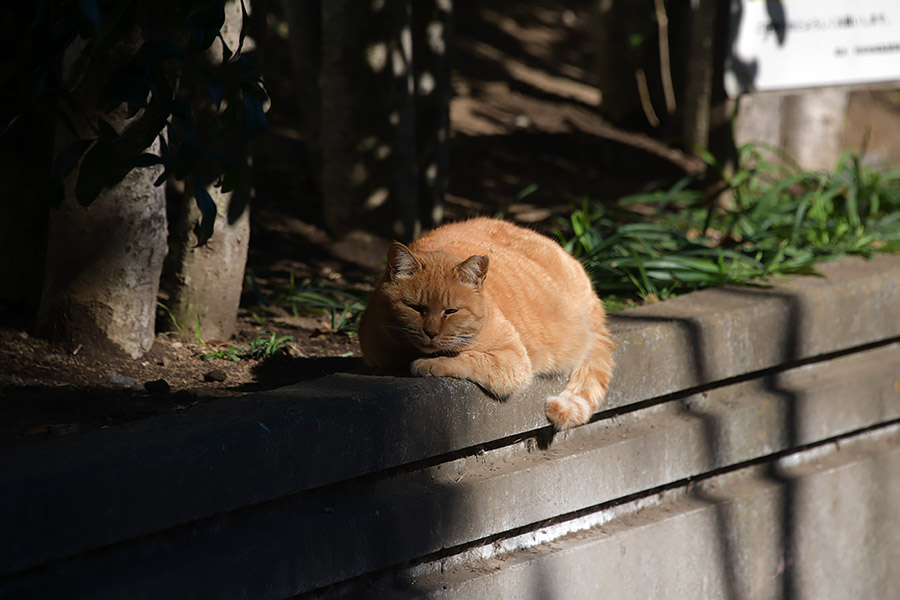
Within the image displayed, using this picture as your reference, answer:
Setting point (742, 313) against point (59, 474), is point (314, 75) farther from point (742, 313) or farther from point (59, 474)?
point (59, 474)

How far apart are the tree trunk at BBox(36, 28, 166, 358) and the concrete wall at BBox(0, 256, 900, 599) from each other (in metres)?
0.83

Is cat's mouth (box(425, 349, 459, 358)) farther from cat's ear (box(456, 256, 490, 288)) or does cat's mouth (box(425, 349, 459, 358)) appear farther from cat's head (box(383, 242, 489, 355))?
cat's ear (box(456, 256, 490, 288))

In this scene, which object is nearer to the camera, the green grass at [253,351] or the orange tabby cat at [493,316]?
the orange tabby cat at [493,316]

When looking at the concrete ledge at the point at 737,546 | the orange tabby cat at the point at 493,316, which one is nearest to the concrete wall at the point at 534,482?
the concrete ledge at the point at 737,546

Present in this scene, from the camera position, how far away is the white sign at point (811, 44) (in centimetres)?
529

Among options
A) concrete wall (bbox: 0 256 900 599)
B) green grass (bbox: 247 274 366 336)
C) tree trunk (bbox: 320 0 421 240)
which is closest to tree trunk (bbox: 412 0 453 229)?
tree trunk (bbox: 320 0 421 240)

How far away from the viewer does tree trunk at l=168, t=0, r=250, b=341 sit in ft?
12.4

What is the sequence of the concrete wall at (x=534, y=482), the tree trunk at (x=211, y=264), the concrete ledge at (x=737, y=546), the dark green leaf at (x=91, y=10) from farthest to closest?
the tree trunk at (x=211, y=264) → the concrete ledge at (x=737, y=546) → the concrete wall at (x=534, y=482) → the dark green leaf at (x=91, y=10)

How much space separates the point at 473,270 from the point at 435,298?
147 mm

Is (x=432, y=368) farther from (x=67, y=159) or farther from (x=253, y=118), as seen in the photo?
(x=67, y=159)

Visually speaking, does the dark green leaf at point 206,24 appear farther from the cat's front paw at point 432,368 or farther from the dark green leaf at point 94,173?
the cat's front paw at point 432,368

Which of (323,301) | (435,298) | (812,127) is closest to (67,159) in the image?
(435,298)

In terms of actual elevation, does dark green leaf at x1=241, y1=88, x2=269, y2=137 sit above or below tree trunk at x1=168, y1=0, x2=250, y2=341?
above

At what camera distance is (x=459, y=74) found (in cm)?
890
